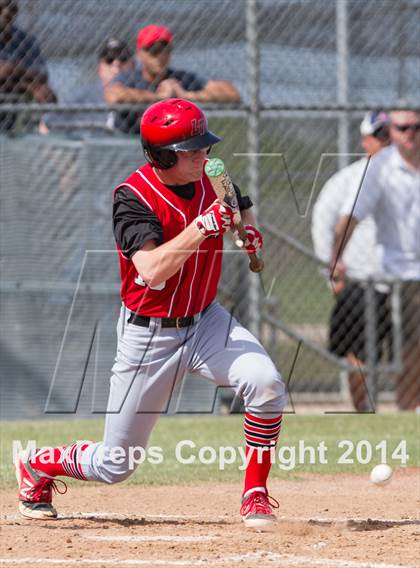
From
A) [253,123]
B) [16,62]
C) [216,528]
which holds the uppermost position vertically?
[16,62]

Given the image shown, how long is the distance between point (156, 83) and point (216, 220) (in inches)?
176

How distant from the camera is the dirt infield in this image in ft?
12.8

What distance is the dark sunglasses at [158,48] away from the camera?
835 cm

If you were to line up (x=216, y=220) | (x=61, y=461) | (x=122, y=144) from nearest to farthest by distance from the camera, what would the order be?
(x=216, y=220) < (x=61, y=461) < (x=122, y=144)

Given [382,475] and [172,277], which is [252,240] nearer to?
[172,277]

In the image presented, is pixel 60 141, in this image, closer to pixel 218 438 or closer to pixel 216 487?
pixel 218 438

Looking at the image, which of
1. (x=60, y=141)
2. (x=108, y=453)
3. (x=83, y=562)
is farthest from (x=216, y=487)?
(x=60, y=141)

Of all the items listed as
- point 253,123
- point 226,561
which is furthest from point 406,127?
point 226,561

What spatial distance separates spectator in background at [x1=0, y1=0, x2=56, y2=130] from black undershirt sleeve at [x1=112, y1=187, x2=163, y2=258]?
Answer: 3.99m

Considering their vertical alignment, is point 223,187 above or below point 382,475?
above

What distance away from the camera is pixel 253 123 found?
8344 mm

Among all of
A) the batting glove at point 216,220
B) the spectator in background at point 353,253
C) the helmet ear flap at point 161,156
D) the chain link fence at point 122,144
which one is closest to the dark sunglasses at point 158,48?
the chain link fence at point 122,144

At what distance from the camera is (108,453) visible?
184 inches

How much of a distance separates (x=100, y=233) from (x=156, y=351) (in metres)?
3.76
